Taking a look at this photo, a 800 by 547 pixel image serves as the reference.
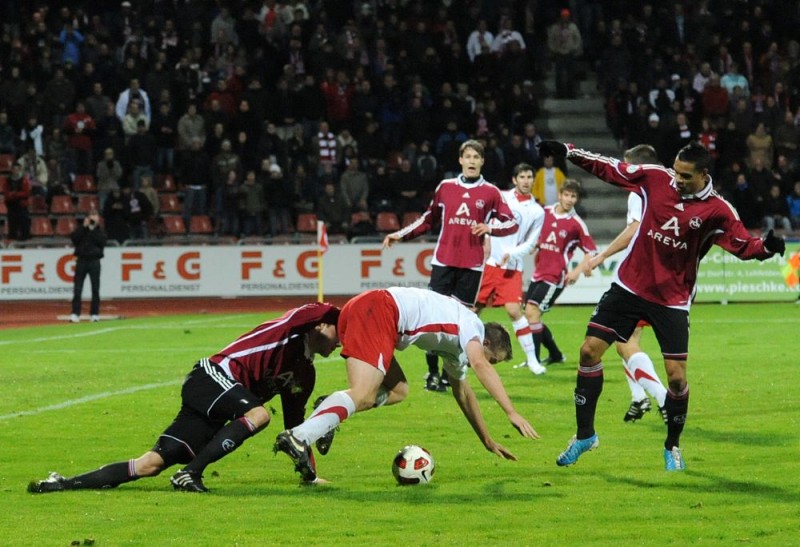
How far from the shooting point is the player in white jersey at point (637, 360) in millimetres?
11016

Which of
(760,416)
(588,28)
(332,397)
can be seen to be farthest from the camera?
(588,28)

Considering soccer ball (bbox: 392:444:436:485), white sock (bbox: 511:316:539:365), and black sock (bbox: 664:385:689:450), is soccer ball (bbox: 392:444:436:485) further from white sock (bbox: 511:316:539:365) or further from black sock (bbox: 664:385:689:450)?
white sock (bbox: 511:316:539:365)

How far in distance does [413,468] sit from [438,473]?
0.51 metres

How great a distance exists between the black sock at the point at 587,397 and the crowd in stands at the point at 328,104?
62.5ft

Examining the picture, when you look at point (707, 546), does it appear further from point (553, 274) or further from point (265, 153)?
point (265, 153)

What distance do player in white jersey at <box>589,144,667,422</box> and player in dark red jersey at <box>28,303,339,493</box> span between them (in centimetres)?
320

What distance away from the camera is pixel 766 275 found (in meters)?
27.0

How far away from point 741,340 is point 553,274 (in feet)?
15.1

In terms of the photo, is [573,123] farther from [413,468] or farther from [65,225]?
[413,468]

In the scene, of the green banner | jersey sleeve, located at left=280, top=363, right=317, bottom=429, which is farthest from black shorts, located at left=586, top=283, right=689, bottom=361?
the green banner

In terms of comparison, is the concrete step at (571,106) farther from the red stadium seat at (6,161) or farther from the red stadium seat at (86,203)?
the red stadium seat at (6,161)

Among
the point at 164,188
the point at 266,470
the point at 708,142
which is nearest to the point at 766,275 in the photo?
the point at 708,142

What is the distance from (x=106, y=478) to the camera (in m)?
8.82

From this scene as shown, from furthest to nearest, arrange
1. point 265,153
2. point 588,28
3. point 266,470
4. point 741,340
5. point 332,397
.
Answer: point 588,28 < point 265,153 < point 741,340 < point 266,470 < point 332,397
